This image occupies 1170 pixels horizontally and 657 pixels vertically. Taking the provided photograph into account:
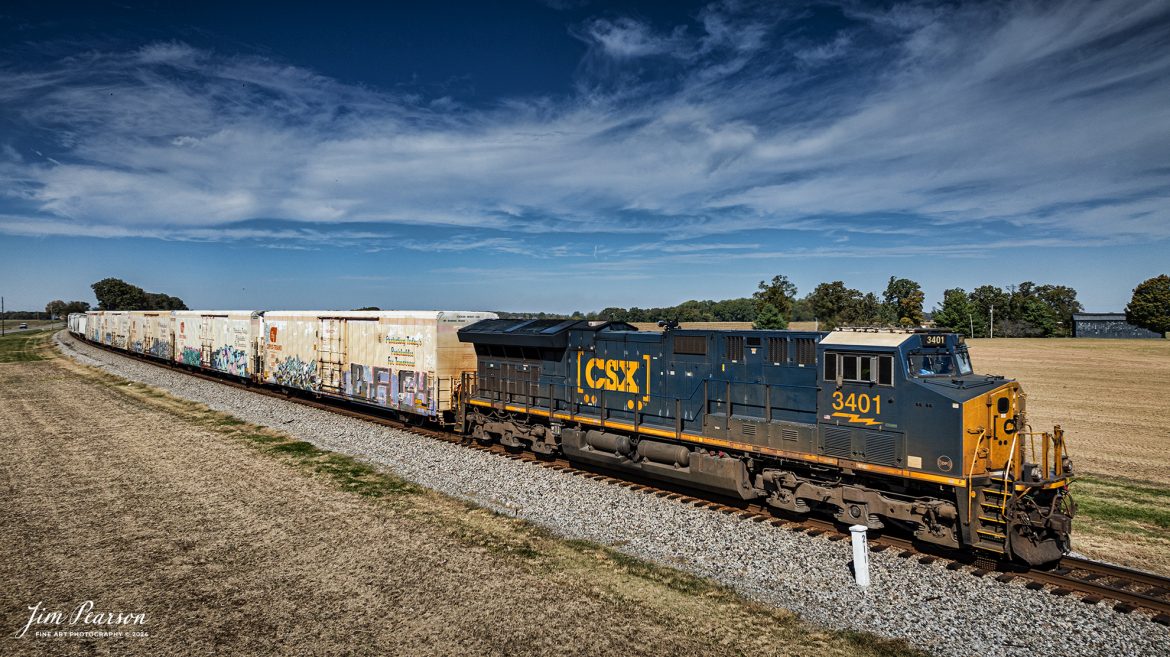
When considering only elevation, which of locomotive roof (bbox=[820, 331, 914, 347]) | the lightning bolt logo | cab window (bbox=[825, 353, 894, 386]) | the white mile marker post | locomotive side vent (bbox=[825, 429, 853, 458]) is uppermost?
locomotive roof (bbox=[820, 331, 914, 347])

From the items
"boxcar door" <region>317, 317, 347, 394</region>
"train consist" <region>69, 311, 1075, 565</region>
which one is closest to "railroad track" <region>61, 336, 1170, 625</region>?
"train consist" <region>69, 311, 1075, 565</region>

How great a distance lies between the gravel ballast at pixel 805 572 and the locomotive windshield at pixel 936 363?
2852 mm

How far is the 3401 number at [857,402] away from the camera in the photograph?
9223 mm

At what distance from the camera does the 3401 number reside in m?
9.22

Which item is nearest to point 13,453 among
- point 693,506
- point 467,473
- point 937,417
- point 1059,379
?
point 467,473

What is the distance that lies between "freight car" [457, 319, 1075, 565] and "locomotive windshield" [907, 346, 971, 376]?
22mm

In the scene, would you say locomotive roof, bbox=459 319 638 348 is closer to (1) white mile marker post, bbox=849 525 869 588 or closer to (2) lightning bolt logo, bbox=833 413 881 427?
(2) lightning bolt logo, bbox=833 413 881 427

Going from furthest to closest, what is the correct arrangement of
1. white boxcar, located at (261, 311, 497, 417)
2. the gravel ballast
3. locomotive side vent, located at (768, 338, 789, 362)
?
1. white boxcar, located at (261, 311, 497, 417)
2. locomotive side vent, located at (768, 338, 789, 362)
3. the gravel ballast

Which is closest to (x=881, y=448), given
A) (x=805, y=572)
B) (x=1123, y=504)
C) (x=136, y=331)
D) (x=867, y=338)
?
(x=867, y=338)

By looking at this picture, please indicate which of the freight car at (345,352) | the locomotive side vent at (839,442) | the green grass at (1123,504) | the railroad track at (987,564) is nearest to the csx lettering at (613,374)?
the railroad track at (987,564)

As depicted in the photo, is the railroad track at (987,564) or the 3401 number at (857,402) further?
the 3401 number at (857,402)

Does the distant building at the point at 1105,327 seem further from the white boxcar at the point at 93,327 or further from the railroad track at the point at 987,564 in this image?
the white boxcar at the point at 93,327

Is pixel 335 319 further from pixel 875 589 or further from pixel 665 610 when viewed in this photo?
pixel 875 589
